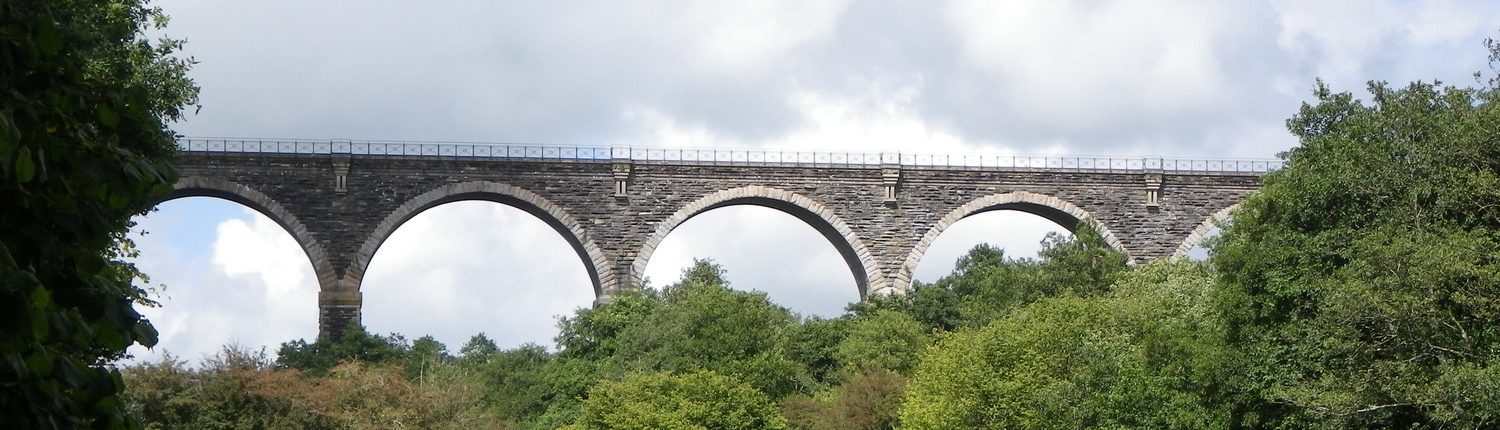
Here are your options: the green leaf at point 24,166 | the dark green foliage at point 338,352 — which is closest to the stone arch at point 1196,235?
the dark green foliage at point 338,352

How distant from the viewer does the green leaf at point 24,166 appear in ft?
16.9

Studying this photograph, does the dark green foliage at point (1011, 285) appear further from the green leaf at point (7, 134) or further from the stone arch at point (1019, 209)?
the green leaf at point (7, 134)

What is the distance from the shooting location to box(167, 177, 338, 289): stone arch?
51594mm

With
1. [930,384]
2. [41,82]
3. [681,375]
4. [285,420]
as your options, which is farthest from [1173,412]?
[41,82]

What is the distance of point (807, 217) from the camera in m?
56.4

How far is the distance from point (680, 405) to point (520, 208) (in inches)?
566

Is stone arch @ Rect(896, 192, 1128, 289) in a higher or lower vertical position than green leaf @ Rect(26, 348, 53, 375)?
higher

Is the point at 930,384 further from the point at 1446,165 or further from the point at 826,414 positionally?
the point at 1446,165

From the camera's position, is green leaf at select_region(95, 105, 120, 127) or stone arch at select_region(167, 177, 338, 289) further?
stone arch at select_region(167, 177, 338, 289)

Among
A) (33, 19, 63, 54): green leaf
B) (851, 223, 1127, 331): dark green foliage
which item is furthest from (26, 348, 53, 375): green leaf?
(851, 223, 1127, 331): dark green foliage

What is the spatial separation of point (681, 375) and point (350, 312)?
1189 cm

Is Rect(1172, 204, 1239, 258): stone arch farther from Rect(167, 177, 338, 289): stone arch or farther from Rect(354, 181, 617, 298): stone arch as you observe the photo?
Rect(167, 177, 338, 289): stone arch

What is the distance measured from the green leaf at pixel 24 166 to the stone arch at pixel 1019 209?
167 ft

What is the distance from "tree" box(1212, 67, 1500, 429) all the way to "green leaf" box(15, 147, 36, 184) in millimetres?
18135
